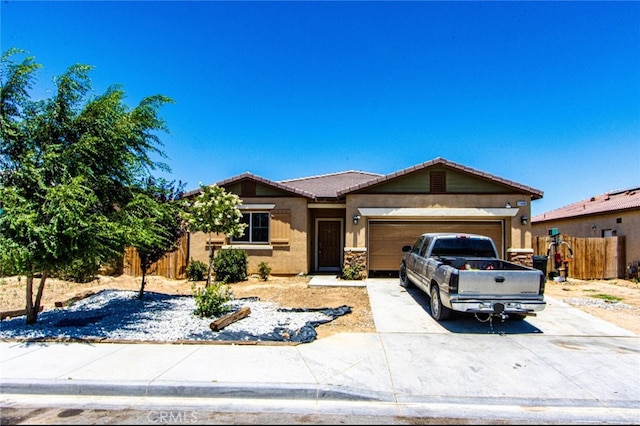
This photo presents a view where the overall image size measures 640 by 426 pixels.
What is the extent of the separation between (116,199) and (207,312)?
3.11 meters

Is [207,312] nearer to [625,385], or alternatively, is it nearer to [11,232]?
[11,232]

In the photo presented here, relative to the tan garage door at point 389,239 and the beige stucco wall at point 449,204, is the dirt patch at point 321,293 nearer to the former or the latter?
the beige stucco wall at point 449,204

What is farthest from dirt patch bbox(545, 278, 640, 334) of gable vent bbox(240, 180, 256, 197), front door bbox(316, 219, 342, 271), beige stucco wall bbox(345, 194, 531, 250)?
gable vent bbox(240, 180, 256, 197)

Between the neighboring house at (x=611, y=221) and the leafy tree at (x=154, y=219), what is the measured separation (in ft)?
59.2

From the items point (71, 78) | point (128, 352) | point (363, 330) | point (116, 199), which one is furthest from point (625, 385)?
point (71, 78)

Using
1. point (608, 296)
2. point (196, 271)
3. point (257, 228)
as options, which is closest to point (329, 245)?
point (257, 228)

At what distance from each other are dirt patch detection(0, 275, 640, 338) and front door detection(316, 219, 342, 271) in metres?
2.27

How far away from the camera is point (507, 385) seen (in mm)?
4852

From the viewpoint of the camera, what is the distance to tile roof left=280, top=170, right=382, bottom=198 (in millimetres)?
16781

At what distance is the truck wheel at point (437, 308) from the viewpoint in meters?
7.91

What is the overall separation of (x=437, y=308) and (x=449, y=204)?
22.3 feet

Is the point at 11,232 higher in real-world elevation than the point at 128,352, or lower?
higher

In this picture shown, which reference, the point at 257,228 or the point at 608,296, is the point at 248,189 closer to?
the point at 257,228

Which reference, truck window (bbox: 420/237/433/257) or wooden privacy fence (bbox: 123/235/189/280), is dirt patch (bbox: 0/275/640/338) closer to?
wooden privacy fence (bbox: 123/235/189/280)
